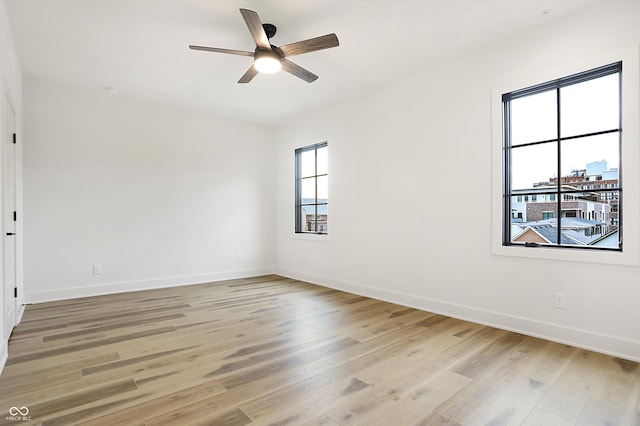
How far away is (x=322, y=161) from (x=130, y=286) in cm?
338

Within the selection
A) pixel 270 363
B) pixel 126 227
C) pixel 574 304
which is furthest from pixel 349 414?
pixel 126 227

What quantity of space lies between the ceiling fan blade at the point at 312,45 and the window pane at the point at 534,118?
184cm

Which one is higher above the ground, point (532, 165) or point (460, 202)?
Answer: point (532, 165)

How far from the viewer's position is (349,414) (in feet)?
5.89

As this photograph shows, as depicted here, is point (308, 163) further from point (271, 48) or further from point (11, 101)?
point (11, 101)

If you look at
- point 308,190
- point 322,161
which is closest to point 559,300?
point 322,161

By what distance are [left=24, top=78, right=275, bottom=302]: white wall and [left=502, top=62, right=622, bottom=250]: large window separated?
4.14m

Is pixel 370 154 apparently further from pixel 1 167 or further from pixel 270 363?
pixel 1 167

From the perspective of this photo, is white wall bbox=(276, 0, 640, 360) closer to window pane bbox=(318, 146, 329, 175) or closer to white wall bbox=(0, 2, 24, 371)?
window pane bbox=(318, 146, 329, 175)

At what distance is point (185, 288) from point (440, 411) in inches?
162

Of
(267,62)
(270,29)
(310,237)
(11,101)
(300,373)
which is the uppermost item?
(270,29)

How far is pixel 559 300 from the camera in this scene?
2812 millimetres

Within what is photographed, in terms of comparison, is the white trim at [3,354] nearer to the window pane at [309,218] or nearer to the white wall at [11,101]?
the white wall at [11,101]

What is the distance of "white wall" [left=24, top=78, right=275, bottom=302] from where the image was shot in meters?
4.23
